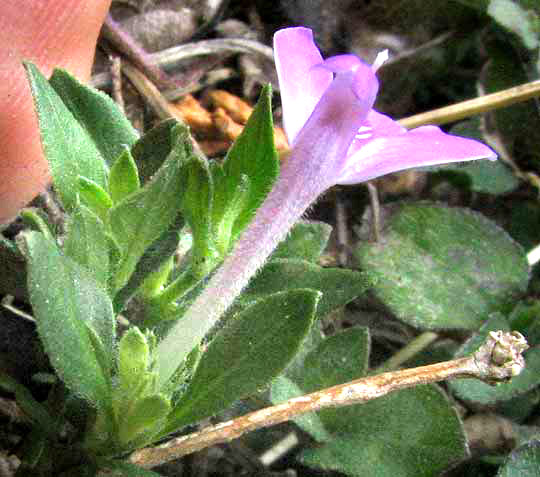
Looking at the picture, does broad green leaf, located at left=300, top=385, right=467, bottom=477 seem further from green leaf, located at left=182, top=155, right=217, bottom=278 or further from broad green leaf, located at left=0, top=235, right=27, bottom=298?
broad green leaf, located at left=0, top=235, right=27, bottom=298

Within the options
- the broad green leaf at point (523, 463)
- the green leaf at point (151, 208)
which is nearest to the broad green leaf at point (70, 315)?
the green leaf at point (151, 208)

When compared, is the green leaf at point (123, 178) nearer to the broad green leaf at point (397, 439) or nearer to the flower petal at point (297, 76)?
the flower petal at point (297, 76)

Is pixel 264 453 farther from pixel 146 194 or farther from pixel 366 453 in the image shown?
pixel 146 194

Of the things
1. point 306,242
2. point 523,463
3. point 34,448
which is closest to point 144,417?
point 34,448

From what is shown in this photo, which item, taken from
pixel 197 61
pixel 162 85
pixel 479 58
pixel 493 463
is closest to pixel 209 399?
pixel 493 463

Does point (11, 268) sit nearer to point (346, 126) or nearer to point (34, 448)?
point (34, 448)

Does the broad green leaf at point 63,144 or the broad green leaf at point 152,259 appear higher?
the broad green leaf at point 63,144

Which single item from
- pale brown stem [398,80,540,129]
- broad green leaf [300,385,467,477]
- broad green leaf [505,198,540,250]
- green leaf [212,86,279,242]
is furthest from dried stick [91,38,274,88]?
broad green leaf [300,385,467,477]
